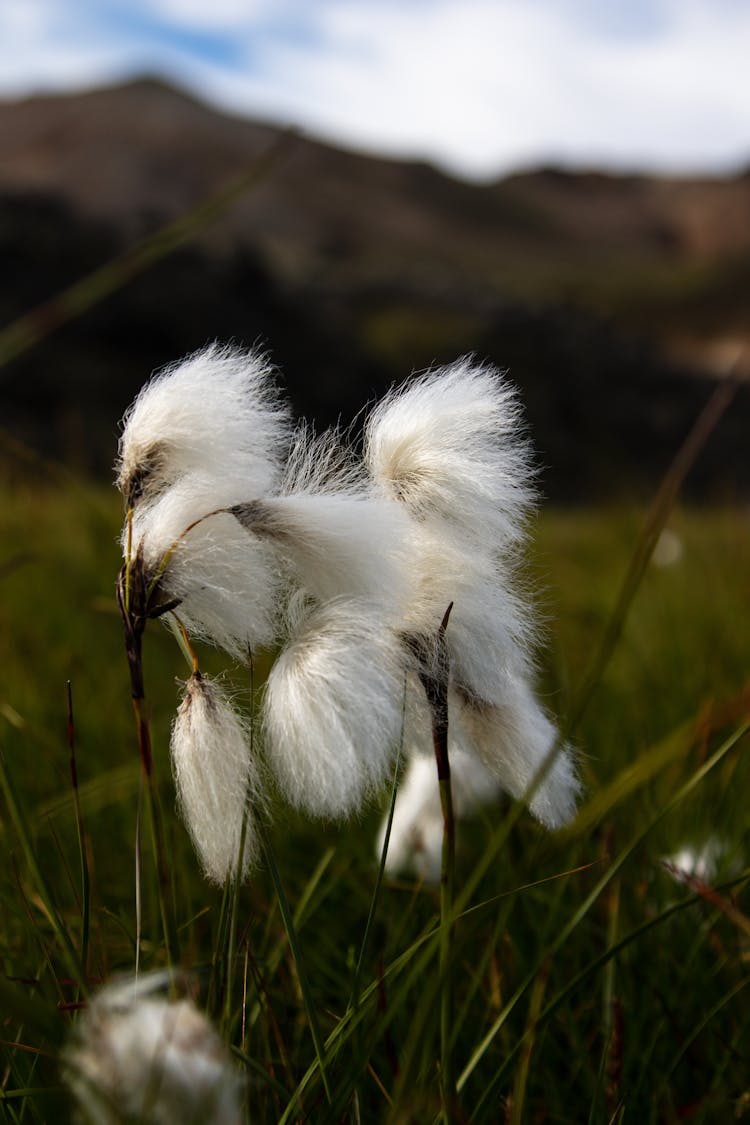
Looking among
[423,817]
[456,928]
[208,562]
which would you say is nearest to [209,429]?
[208,562]

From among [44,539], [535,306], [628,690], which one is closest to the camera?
[628,690]

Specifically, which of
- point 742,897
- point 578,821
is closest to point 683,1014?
point 742,897

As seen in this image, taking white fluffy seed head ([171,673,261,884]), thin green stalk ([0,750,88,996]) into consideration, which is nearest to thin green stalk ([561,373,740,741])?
white fluffy seed head ([171,673,261,884])

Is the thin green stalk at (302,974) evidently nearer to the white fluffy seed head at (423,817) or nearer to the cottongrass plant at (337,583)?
the cottongrass plant at (337,583)

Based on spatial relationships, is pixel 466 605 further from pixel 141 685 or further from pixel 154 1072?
pixel 154 1072

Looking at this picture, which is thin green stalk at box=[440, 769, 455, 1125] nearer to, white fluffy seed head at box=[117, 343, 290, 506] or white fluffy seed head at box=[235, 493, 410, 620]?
white fluffy seed head at box=[235, 493, 410, 620]

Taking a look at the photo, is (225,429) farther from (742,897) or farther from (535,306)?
(535,306)

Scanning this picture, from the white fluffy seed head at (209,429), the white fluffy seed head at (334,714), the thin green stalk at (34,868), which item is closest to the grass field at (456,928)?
the thin green stalk at (34,868)
